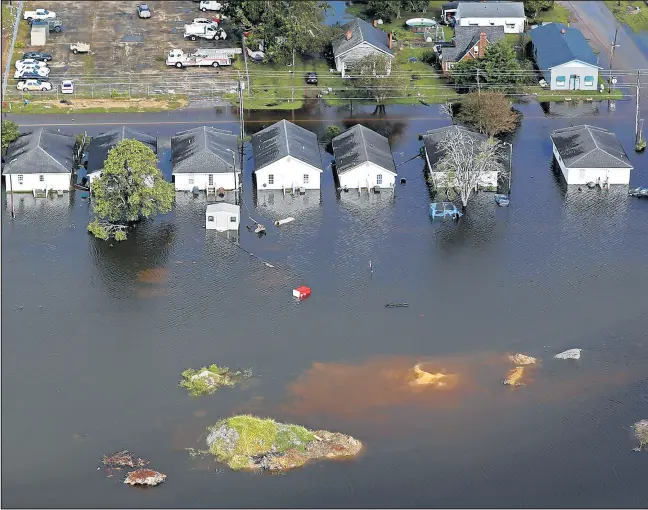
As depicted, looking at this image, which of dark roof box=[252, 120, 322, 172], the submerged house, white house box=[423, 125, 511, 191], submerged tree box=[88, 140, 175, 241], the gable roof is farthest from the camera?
the gable roof

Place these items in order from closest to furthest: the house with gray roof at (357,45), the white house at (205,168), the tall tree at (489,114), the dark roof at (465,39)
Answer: the white house at (205,168)
the tall tree at (489,114)
the dark roof at (465,39)
the house with gray roof at (357,45)

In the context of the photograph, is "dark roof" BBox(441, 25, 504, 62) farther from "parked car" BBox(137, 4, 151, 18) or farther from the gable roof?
"parked car" BBox(137, 4, 151, 18)

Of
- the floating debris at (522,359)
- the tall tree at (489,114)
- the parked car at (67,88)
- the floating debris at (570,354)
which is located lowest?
the floating debris at (522,359)

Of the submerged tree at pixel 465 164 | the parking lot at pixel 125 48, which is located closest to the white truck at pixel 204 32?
the parking lot at pixel 125 48

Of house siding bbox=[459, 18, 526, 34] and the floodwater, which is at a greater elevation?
house siding bbox=[459, 18, 526, 34]

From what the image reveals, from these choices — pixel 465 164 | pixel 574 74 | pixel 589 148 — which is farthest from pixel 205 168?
pixel 574 74

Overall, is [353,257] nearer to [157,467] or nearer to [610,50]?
[157,467]

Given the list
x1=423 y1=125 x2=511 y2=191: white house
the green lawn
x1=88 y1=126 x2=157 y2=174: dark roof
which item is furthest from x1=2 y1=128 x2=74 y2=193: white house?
the green lawn

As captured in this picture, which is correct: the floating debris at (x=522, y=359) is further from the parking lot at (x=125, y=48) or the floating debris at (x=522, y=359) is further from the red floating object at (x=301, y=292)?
the parking lot at (x=125, y=48)
